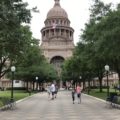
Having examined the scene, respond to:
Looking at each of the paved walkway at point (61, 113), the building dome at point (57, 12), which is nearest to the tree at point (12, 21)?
the paved walkway at point (61, 113)

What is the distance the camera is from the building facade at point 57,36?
542 feet

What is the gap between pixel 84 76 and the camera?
8181cm

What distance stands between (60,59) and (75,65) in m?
98.6

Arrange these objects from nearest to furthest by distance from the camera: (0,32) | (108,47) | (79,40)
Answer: (0,32) → (108,47) → (79,40)

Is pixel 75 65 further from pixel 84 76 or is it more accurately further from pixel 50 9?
pixel 50 9

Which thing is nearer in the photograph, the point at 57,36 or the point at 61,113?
the point at 61,113

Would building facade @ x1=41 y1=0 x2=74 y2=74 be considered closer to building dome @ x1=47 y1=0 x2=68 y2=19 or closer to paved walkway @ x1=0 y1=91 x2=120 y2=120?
building dome @ x1=47 y1=0 x2=68 y2=19

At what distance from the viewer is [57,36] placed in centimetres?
16612

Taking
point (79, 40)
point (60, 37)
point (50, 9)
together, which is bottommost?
point (79, 40)

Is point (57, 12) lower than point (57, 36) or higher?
higher

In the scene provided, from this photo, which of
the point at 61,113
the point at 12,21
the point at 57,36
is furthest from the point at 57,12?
the point at 61,113

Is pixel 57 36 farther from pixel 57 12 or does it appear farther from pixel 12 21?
pixel 12 21

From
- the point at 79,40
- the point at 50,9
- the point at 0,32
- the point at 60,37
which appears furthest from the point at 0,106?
the point at 50,9

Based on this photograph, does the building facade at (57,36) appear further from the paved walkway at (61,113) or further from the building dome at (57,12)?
the paved walkway at (61,113)
